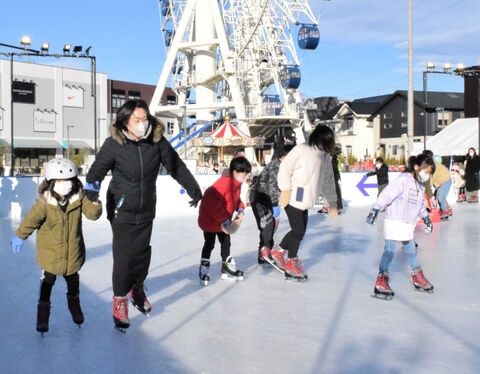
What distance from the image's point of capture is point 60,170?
11.9 feet

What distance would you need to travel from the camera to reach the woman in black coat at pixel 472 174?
52.3ft

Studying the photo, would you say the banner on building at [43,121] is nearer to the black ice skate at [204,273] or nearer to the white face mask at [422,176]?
the black ice skate at [204,273]

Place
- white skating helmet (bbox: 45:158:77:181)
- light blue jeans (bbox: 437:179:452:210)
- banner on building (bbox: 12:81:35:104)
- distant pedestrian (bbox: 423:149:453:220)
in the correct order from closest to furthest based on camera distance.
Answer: white skating helmet (bbox: 45:158:77:181) < distant pedestrian (bbox: 423:149:453:220) < light blue jeans (bbox: 437:179:452:210) < banner on building (bbox: 12:81:35:104)

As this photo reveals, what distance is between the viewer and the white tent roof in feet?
82.9

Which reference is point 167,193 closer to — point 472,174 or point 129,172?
point 472,174

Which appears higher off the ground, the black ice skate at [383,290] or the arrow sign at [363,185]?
the arrow sign at [363,185]

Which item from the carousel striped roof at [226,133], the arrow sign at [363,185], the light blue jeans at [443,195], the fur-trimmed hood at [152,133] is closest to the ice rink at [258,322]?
the fur-trimmed hood at [152,133]

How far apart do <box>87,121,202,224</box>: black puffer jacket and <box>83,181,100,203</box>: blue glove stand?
4cm

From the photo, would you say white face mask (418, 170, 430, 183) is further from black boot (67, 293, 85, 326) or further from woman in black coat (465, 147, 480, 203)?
woman in black coat (465, 147, 480, 203)

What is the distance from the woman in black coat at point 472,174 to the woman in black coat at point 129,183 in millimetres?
13825

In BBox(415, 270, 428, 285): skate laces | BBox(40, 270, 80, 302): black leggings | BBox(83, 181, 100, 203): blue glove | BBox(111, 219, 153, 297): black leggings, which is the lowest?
BBox(415, 270, 428, 285): skate laces

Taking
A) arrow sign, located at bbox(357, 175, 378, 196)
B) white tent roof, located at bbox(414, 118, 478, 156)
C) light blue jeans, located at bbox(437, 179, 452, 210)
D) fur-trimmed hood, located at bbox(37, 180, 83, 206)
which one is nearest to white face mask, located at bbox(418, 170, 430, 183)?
fur-trimmed hood, located at bbox(37, 180, 83, 206)

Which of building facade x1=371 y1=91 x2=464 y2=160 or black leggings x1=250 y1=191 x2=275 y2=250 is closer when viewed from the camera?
Answer: black leggings x1=250 y1=191 x2=275 y2=250

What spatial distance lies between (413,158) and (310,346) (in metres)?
2.25
